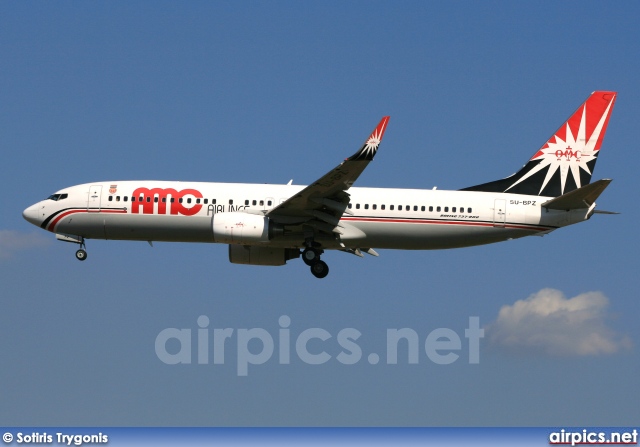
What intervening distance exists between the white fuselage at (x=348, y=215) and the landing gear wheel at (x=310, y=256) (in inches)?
23.3

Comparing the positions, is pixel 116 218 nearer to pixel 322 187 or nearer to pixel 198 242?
pixel 198 242

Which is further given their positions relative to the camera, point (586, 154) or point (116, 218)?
point (586, 154)

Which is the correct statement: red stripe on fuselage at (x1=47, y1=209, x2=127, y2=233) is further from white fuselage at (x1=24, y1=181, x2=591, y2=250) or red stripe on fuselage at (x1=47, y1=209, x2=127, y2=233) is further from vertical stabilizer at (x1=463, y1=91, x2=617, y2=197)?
vertical stabilizer at (x1=463, y1=91, x2=617, y2=197)

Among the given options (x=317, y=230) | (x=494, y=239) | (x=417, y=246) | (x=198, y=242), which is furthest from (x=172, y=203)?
(x=494, y=239)

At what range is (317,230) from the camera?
5741 centimetres

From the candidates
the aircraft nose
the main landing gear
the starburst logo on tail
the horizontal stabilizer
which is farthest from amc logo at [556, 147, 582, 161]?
the aircraft nose

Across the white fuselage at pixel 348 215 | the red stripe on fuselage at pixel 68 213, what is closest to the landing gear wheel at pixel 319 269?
the white fuselage at pixel 348 215

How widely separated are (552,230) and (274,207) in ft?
42.1

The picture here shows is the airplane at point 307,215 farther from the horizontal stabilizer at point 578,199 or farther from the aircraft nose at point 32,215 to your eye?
the aircraft nose at point 32,215

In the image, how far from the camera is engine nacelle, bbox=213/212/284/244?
182ft

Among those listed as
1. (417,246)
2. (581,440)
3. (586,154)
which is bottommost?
(581,440)

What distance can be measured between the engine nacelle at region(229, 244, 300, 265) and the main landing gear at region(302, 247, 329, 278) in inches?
76.1

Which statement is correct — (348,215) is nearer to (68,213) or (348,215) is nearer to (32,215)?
(68,213)

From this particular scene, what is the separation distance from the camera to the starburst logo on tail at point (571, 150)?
61156mm
